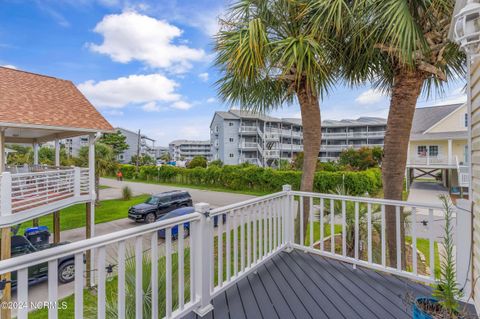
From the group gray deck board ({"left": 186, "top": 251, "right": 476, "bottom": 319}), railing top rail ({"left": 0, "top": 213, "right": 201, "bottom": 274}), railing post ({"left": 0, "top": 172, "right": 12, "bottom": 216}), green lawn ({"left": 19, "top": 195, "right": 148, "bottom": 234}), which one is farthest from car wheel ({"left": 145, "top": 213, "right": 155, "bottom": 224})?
railing top rail ({"left": 0, "top": 213, "right": 201, "bottom": 274})

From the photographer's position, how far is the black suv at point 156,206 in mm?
9562

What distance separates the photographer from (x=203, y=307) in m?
2.10

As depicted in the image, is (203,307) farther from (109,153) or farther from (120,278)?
(109,153)

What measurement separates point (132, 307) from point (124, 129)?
54.6 m

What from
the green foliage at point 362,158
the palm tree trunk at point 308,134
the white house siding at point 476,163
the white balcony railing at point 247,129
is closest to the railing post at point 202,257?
the white house siding at point 476,163

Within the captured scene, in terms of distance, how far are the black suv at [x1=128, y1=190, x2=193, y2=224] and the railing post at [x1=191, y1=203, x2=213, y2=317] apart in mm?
8053

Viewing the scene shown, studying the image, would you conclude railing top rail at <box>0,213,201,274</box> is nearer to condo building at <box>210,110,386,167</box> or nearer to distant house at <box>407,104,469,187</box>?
distant house at <box>407,104,469,187</box>

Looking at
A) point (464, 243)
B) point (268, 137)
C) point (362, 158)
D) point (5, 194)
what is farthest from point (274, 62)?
point (268, 137)

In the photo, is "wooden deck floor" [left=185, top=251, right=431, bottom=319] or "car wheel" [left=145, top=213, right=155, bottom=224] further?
"car wheel" [left=145, top=213, right=155, bottom=224]

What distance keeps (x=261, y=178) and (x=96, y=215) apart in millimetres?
9029

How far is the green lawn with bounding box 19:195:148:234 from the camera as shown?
10.2 metres

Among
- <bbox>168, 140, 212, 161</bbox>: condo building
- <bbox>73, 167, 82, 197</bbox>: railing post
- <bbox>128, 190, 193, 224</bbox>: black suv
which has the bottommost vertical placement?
<bbox>128, 190, 193, 224</bbox>: black suv

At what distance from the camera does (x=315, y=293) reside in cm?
240

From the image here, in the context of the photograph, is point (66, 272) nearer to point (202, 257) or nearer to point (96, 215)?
point (202, 257)
